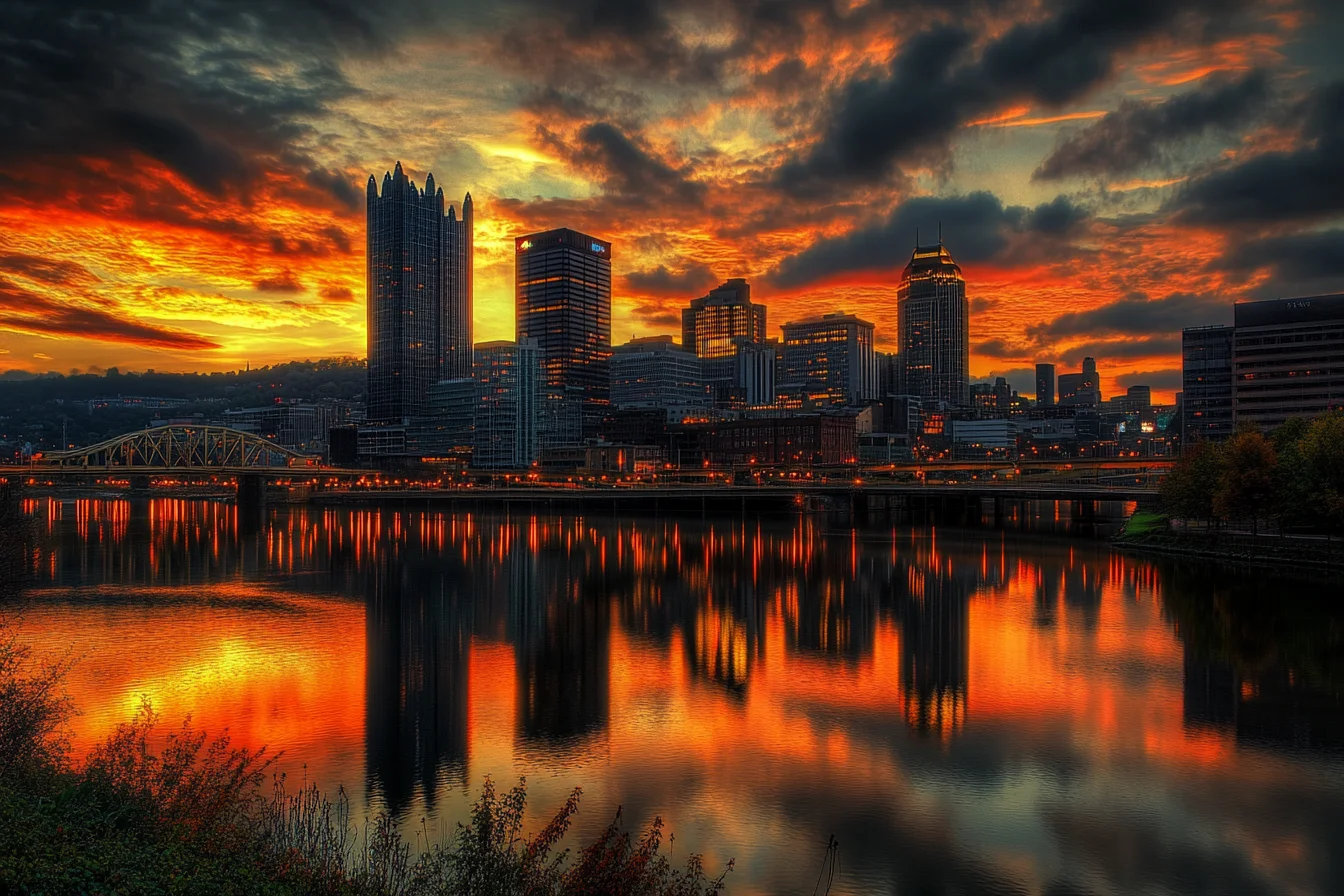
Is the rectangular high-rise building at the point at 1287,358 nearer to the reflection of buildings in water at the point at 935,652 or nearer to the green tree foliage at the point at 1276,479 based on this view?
the green tree foliage at the point at 1276,479

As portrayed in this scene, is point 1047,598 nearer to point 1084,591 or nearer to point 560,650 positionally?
point 1084,591

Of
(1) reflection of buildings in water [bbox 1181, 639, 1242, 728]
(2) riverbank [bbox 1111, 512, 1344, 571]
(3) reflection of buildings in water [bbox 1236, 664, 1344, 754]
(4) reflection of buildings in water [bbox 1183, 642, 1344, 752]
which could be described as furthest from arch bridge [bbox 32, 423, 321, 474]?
(3) reflection of buildings in water [bbox 1236, 664, 1344, 754]

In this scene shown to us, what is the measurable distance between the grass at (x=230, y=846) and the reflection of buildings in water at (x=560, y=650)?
6429mm

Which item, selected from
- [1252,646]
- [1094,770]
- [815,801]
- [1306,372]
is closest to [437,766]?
[815,801]

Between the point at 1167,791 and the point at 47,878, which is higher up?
the point at 47,878

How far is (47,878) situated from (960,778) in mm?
18660

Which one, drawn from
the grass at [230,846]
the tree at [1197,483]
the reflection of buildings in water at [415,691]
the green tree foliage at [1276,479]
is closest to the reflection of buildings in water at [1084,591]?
the green tree foliage at [1276,479]

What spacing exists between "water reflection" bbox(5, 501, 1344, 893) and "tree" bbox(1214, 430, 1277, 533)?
16.9ft

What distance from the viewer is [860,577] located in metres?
58.9

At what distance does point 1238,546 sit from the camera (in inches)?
2490

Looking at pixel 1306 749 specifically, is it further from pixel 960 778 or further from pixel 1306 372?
pixel 1306 372

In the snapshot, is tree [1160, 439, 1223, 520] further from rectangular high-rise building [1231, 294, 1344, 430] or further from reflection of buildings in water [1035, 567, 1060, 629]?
rectangular high-rise building [1231, 294, 1344, 430]

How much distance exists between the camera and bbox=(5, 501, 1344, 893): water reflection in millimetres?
18562

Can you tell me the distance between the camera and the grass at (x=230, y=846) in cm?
1191
